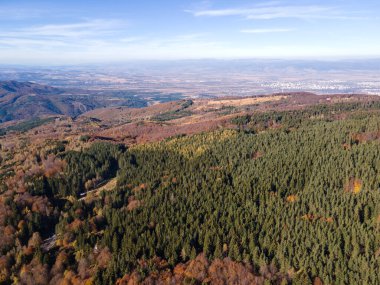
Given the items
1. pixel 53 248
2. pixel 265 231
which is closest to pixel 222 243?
pixel 265 231

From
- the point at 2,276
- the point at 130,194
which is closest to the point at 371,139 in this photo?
the point at 130,194

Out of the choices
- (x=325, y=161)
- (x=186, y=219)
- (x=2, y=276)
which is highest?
(x=325, y=161)

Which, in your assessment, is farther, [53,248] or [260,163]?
[260,163]

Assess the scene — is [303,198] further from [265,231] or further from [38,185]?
[38,185]

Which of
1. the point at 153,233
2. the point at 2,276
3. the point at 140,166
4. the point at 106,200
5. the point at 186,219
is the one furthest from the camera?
the point at 140,166

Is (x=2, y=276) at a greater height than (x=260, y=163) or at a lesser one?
lesser

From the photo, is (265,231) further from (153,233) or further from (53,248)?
(53,248)

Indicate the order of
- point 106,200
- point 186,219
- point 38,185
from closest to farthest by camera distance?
1. point 186,219
2. point 106,200
3. point 38,185
